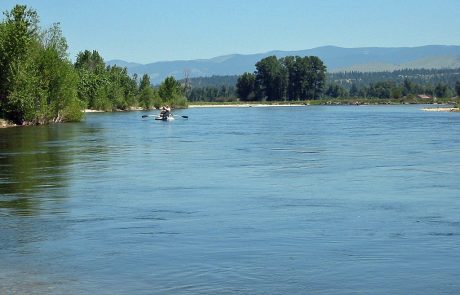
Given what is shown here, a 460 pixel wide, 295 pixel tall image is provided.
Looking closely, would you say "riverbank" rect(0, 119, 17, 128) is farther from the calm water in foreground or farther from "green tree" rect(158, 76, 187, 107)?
"green tree" rect(158, 76, 187, 107)

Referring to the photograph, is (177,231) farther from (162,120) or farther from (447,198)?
(162,120)

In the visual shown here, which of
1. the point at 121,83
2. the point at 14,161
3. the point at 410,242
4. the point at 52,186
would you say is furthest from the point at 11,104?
the point at 121,83

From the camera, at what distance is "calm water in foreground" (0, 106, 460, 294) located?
13.6 metres

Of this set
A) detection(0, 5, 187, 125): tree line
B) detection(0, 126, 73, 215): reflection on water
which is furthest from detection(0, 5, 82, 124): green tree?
detection(0, 126, 73, 215): reflection on water

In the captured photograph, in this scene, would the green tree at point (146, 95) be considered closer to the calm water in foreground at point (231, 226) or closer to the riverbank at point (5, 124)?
the riverbank at point (5, 124)

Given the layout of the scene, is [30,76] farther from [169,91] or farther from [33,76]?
[169,91]

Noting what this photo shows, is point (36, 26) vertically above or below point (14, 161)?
above

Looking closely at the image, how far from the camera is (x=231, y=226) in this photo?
1875 centimetres

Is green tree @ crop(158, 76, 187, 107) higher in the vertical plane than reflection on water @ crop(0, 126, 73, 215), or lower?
higher

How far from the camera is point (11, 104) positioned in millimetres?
81562

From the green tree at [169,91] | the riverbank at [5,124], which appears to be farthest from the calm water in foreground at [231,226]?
the green tree at [169,91]

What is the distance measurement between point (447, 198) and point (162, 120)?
248 feet

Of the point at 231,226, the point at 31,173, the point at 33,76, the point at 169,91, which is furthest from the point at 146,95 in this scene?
the point at 231,226

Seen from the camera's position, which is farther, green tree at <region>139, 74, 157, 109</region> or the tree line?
green tree at <region>139, 74, 157, 109</region>
